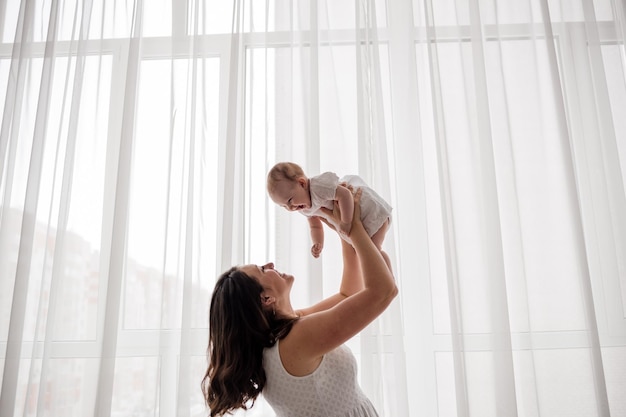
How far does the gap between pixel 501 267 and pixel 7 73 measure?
2.31 m

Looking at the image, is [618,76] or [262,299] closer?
[262,299]

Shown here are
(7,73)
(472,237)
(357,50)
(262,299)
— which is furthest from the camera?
(7,73)

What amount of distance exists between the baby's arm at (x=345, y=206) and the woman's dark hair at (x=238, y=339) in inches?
11.6

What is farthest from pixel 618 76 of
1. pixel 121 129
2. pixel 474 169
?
pixel 121 129

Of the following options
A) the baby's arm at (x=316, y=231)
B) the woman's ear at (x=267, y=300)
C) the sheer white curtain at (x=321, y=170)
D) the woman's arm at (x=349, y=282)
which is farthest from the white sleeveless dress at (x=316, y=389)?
the sheer white curtain at (x=321, y=170)

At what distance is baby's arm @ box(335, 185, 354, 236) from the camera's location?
1.44 m

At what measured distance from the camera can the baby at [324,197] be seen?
1497 mm

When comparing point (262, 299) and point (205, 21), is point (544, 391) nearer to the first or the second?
point (262, 299)

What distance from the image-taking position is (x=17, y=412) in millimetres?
1975

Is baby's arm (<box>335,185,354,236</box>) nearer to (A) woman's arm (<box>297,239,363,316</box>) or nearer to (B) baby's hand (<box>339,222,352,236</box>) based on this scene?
(B) baby's hand (<box>339,222,352,236</box>)

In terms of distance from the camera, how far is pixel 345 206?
1453 mm

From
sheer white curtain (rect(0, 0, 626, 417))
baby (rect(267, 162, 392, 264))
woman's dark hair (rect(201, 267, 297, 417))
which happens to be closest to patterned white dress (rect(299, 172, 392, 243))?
baby (rect(267, 162, 392, 264))

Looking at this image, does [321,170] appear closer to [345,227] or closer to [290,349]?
[345,227]

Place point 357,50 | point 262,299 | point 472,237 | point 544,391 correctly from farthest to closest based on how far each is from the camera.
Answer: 1. point 357,50
2. point 472,237
3. point 544,391
4. point 262,299
